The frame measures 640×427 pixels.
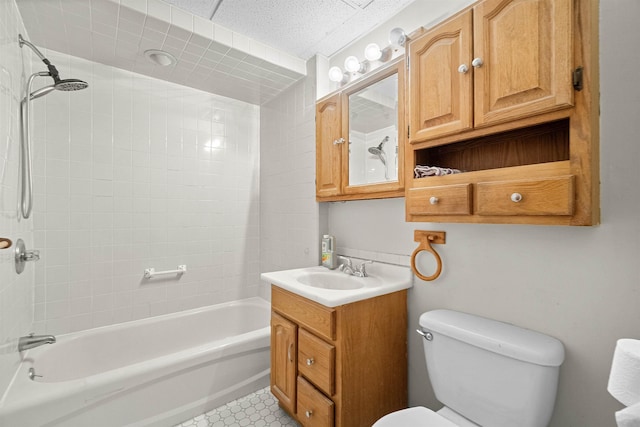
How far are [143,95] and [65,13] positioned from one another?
704 mm

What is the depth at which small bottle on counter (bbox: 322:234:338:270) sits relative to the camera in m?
1.97

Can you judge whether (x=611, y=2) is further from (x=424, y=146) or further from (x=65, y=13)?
(x=65, y=13)

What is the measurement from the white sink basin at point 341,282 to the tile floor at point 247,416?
31.9 inches

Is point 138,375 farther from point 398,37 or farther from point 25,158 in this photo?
point 398,37

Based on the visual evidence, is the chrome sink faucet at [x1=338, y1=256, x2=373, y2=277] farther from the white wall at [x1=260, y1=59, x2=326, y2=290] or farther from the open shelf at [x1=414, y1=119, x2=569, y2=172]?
the open shelf at [x1=414, y1=119, x2=569, y2=172]

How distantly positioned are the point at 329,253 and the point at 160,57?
1.78 m

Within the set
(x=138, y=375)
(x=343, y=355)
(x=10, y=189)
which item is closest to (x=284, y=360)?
(x=343, y=355)

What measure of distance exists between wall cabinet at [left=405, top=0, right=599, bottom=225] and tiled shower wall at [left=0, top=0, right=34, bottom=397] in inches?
73.7

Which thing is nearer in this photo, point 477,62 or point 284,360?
point 477,62

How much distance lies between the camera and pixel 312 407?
4.79ft

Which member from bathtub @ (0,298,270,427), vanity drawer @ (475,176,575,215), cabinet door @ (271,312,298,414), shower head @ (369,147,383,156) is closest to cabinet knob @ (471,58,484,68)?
vanity drawer @ (475,176,575,215)

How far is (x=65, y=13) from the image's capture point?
60.0 inches

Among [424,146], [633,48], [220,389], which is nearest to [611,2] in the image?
[633,48]

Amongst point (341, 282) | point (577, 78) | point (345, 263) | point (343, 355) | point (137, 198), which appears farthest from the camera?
point (137, 198)
